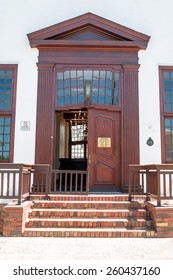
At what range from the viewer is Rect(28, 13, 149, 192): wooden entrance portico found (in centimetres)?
653

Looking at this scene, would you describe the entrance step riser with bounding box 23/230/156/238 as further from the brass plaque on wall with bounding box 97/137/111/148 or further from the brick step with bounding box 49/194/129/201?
the brass plaque on wall with bounding box 97/137/111/148

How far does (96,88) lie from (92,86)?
11 cm

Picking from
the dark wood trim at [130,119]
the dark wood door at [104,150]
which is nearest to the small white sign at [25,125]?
the dark wood door at [104,150]

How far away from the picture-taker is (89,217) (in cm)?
509

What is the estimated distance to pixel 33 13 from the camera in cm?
695

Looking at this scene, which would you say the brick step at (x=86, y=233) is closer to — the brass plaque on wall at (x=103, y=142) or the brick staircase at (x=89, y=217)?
the brick staircase at (x=89, y=217)

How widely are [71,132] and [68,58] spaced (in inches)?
145

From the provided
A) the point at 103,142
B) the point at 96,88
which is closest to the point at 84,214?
the point at 103,142

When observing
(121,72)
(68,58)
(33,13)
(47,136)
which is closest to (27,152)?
(47,136)
